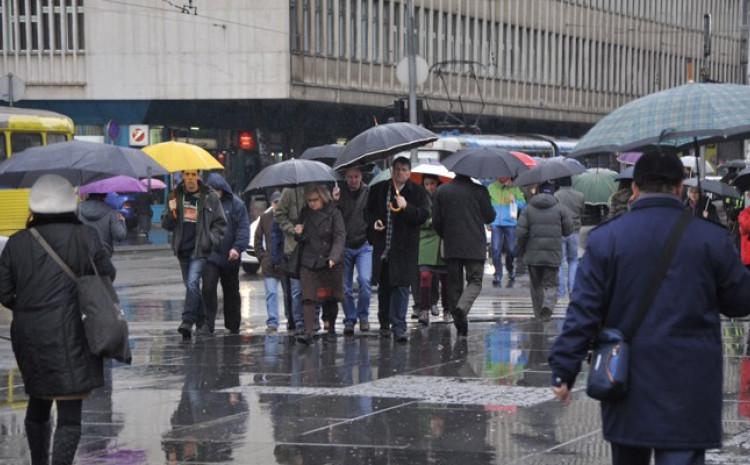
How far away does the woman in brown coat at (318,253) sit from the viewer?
15.9 m

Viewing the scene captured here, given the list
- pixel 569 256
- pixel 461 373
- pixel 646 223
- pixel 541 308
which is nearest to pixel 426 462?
pixel 646 223

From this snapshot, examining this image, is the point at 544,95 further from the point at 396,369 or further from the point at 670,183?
the point at 670,183

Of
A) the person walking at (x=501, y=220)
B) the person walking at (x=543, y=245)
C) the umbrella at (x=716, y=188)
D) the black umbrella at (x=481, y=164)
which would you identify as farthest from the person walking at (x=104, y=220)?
the person walking at (x=501, y=220)

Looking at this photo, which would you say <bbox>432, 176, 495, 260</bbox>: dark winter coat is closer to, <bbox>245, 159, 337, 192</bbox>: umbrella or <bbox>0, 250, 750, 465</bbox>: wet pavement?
<bbox>0, 250, 750, 465</bbox>: wet pavement

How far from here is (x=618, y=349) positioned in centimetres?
632

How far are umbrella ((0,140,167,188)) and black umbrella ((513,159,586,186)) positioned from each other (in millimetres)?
7385

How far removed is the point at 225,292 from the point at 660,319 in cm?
1130

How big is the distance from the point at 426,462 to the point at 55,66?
51.8 meters

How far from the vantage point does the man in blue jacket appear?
6.28 metres

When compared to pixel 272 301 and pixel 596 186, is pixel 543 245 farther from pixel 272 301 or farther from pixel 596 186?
pixel 596 186

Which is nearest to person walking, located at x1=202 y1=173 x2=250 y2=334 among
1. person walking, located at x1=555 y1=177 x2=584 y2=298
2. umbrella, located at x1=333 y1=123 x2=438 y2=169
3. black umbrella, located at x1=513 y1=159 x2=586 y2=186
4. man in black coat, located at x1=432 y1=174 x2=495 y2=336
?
umbrella, located at x1=333 y1=123 x2=438 y2=169

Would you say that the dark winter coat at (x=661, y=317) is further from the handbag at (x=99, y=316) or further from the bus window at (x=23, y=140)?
the bus window at (x=23, y=140)

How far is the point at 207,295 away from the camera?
17.2m

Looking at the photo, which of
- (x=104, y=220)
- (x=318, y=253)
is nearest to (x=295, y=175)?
(x=318, y=253)
